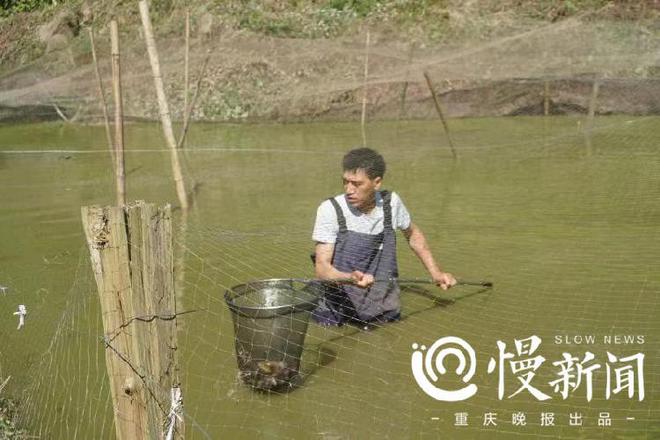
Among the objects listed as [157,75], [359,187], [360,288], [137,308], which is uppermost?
[157,75]

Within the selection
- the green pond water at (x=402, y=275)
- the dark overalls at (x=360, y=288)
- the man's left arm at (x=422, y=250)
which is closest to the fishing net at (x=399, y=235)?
the green pond water at (x=402, y=275)

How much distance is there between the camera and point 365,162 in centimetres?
427

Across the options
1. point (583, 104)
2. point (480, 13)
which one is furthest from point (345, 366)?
point (480, 13)

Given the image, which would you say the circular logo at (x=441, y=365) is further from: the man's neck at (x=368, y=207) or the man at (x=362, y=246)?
the man's neck at (x=368, y=207)

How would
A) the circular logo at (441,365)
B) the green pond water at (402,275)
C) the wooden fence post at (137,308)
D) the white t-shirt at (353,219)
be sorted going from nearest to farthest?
the wooden fence post at (137,308), the green pond water at (402,275), the circular logo at (441,365), the white t-shirt at (353,219)

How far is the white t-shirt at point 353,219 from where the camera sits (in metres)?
4.43

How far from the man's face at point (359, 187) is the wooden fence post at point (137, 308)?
1.96 meters

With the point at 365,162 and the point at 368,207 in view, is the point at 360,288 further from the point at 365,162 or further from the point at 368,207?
the point at 365,162

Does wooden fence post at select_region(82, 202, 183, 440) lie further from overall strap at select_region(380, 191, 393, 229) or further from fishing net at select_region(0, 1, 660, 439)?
overall strap at select_region(380, 191, 393, 229)

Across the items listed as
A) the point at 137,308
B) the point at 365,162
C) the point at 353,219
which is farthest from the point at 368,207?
the point at 137,308

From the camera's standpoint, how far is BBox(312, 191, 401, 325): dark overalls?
4520 mm

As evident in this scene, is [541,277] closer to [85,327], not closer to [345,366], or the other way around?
[345,366]

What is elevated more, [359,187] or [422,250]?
[359,187]

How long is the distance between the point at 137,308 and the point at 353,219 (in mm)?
2257
